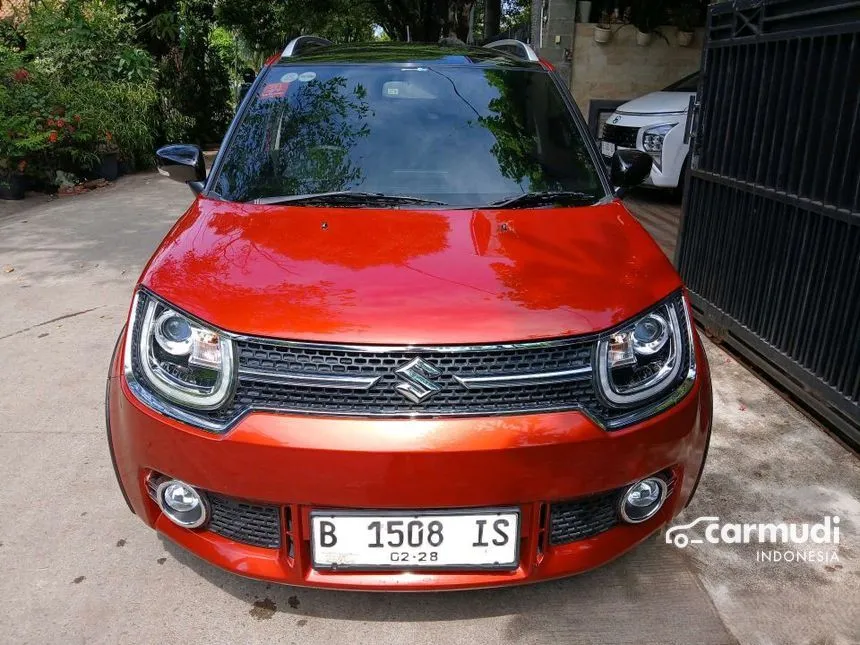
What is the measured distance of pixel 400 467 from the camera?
179 centimetres

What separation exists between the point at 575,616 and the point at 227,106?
16454 millimetres

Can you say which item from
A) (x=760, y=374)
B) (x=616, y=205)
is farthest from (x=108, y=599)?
(x=760, y=374)

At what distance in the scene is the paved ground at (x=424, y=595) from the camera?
2174 mm

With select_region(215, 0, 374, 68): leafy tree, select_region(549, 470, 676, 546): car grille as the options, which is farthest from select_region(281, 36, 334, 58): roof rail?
select_region(215, 0, 374, 68): leafy tree

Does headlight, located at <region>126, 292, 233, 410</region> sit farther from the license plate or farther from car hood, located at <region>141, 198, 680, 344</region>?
the license plate

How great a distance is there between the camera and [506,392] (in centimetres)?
189

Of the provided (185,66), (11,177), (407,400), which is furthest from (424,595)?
(185,66)

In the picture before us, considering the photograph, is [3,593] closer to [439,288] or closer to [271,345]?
[271,345]

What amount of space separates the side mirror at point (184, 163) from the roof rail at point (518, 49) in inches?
65.4

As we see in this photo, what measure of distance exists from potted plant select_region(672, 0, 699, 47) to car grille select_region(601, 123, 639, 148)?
13.0ft

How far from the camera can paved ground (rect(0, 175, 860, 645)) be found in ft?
7.13

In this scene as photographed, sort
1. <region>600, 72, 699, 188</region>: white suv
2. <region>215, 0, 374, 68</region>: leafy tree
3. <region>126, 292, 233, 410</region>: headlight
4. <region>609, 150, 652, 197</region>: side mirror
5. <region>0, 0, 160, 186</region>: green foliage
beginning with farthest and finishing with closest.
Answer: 1. <region>215, 0, 374, 68</region>: leafy tree
2. <region>0, 0, 160, 186</region>: green foliage
3. <region>600, 72, 699, 188</region>: white suv
4. <region>609, 150, 652, 197</region>: side mirror
5. <region>126, 292, 233, 410</region>: headlight

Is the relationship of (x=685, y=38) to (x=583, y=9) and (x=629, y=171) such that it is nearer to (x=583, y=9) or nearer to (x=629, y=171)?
(x=583, y=9)

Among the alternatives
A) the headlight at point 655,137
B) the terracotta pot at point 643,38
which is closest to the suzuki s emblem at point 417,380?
the headlight at point 655,137
